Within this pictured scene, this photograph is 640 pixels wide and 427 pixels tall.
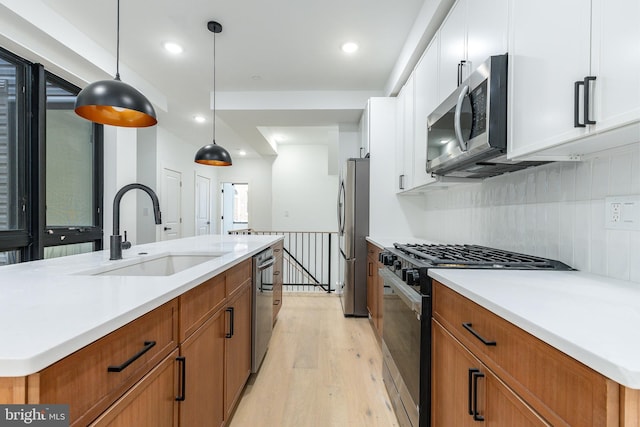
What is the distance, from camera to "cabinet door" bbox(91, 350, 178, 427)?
752 millimetres

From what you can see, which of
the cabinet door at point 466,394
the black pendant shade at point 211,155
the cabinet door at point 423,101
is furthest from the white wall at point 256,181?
the cabinet door at point 466,394

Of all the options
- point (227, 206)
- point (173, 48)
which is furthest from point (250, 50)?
point (227, 206)

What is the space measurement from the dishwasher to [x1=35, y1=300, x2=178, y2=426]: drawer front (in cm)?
115

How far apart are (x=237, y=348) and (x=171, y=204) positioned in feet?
16.1

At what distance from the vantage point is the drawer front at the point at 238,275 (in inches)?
63.8

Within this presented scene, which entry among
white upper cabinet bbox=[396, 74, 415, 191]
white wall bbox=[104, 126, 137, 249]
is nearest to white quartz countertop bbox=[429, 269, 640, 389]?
white upper cabinet bbox=[396, 74, 415, 191]

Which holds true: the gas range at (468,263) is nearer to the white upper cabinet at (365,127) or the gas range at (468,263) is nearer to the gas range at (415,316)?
the gas range at (415,316)

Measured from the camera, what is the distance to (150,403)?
895mm

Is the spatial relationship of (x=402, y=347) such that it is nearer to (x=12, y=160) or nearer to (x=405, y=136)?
(x=405, y=136)

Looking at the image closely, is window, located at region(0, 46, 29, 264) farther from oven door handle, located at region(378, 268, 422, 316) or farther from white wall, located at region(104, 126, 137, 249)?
oven door handle, located at region(378, 268, 422, 316)

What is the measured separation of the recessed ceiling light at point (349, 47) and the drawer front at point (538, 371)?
98.9 inches

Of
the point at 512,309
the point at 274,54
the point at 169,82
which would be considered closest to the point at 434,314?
the point at 512,309

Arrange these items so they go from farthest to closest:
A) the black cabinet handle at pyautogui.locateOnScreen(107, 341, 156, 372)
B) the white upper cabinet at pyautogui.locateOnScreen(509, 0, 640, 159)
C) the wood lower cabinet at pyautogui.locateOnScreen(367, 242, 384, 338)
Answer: the wood lower cabinet at pyautogui.locateOnScreen(367, 242, 384, 338) → the white upper cabinet at pyautogui.locateOnScreen(509, 0, 640, 159) → the black cabinet handle at pyautogui.locateOnScreen(107, 341, 156, 372)

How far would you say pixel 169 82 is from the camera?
3744mm
